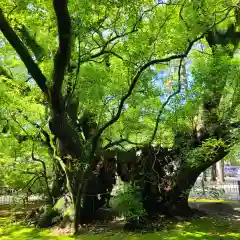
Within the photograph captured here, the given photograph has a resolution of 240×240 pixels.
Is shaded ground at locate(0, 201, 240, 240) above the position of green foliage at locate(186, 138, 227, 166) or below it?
below

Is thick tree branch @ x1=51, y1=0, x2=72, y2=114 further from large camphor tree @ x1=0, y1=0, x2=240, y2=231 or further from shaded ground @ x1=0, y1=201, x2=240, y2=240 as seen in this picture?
shaded ground @ x1=0, y1=201, x2=240, y2=240

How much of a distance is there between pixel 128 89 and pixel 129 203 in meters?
2.92

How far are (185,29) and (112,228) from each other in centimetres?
532

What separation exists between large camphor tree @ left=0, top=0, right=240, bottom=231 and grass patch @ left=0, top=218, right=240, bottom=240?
91 cm

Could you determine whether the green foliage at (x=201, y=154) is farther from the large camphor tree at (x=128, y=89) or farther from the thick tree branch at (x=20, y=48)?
the thick tree branch at (x=20, y=48)

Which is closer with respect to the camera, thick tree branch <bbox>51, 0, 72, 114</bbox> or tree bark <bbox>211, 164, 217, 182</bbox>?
thick tree branch <bbox>51, 0, 72, 114</bbox>

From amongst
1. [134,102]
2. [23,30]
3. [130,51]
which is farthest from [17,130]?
[130,51]

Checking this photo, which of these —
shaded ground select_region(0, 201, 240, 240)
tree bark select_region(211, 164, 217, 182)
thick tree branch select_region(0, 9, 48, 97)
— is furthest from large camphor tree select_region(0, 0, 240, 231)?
tree bark select_region(211, 164, 217, 182)

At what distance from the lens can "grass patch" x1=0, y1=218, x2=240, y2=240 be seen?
6.82 meters

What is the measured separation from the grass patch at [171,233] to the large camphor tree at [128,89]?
91 centimetres

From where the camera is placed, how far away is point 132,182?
A: 8562mm

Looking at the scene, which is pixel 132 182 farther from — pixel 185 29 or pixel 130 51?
pixel 185 29

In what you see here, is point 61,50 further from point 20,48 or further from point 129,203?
point 129,203

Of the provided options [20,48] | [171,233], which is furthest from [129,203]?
[20,48]
